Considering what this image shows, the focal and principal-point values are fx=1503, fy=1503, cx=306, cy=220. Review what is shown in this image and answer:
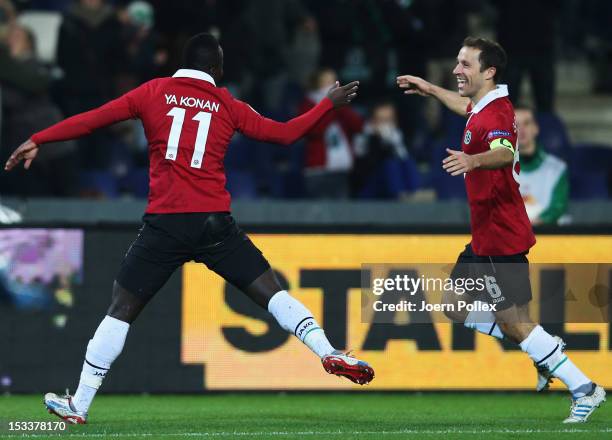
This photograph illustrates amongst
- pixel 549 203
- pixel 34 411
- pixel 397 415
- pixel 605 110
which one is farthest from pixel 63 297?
pixel 605 110

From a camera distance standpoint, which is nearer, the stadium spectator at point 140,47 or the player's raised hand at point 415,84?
the player's raised hand at point 415,84

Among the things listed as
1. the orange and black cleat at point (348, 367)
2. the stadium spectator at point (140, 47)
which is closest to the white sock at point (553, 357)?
the orange and black cleat at point (348, 367)

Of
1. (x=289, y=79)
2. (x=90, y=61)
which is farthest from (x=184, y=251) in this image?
(x=289, y=79)

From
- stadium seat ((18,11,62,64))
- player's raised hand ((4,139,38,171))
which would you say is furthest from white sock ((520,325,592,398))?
stadium seat ((18,11,62,64))

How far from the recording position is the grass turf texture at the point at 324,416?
8328 mm

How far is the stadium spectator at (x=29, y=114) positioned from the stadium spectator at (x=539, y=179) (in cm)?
450

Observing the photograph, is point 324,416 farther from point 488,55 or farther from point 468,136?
point 488,55

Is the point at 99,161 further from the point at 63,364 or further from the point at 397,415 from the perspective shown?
the point at 397,415

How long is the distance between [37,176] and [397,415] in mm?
5488

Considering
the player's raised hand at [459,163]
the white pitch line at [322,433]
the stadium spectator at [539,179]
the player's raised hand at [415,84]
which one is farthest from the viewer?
the stadium spectator at [539,179]

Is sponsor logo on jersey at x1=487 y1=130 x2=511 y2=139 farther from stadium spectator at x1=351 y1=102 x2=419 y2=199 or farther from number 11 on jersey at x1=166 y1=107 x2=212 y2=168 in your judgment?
stadium spectator at x1=351 y1=102 x2=419 y2=199

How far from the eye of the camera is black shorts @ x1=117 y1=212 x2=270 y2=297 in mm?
8430

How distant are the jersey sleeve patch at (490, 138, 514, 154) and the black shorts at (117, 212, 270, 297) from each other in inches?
58.4

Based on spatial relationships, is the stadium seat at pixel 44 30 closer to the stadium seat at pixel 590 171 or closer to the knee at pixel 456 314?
the stadium seat at pixel 590 171
